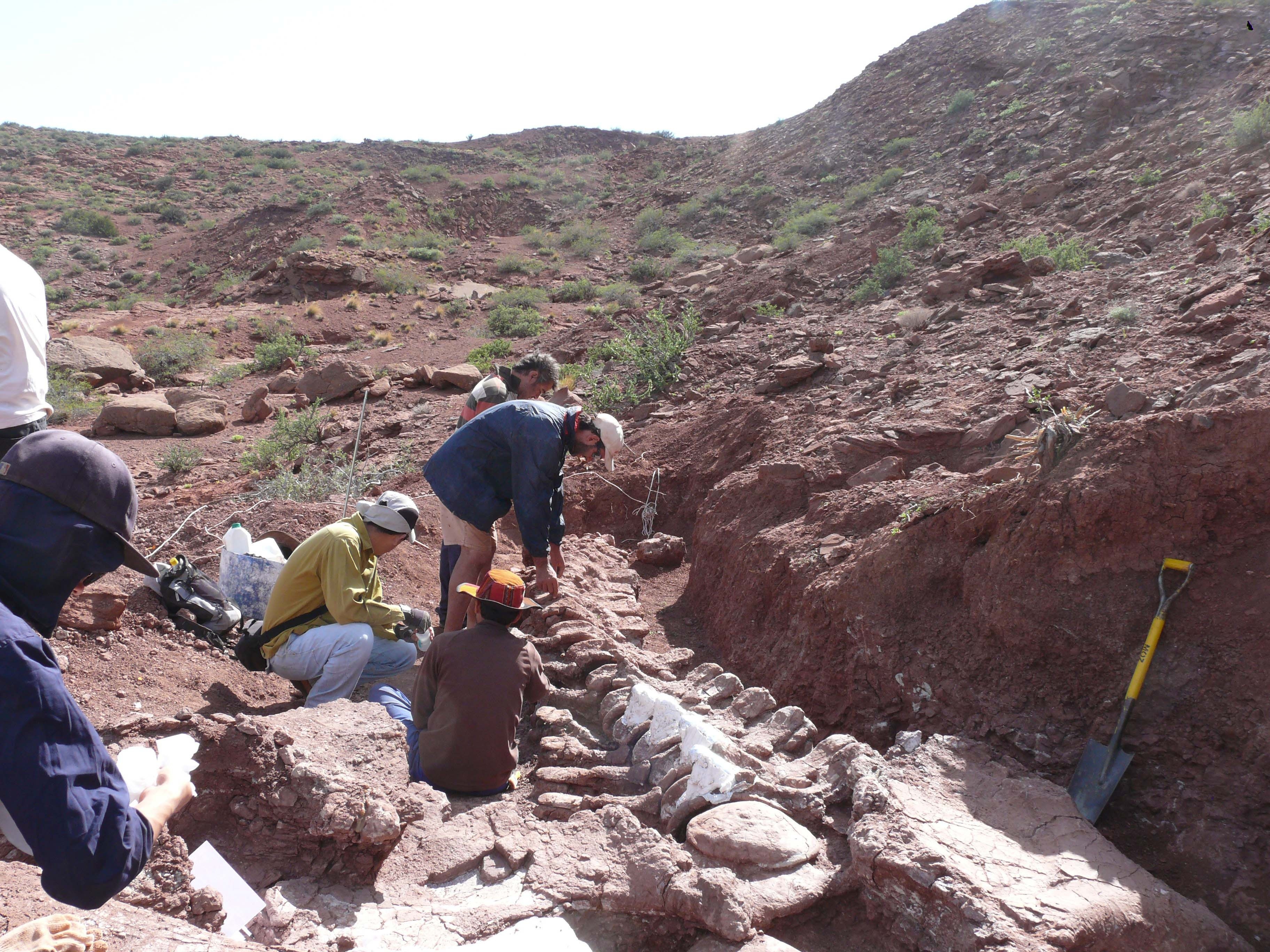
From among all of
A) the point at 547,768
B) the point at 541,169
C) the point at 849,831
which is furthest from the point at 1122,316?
the point at 541,169

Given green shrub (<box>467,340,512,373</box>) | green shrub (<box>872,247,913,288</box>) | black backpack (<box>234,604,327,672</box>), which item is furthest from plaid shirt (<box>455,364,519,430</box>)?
green shrub (<box>467,340,512,373</box>)

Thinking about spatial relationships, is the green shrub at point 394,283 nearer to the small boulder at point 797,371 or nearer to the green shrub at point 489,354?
the green shrub at point 489,354

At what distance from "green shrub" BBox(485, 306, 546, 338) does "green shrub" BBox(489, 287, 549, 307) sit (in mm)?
942

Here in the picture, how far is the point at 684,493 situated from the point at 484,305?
42.0 ft

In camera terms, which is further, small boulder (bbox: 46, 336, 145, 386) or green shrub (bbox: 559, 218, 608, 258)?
green shrub (bbox: 559, 218, 608, 258)

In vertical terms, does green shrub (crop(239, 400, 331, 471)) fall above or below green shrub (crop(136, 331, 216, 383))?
below

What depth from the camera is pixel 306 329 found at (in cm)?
1692

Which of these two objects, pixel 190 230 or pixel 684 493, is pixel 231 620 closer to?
pixel 684 493

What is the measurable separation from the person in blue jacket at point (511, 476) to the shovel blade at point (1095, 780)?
239 cm

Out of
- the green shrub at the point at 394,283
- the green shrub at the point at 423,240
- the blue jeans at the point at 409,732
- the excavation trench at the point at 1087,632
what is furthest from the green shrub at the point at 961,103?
the blue jeans at the point at 409,732

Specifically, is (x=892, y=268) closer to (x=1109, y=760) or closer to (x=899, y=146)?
(x=1109, y=760)

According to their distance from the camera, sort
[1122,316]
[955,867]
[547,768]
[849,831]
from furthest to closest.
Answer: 1. [1122,316]
2. [547,768]
3. [849,831]
4. [955,867]

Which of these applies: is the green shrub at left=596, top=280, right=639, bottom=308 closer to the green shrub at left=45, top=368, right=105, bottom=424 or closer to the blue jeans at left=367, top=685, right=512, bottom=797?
the green shrub at left=45, top=368, right=105, bottom=424

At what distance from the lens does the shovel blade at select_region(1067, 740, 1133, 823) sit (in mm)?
2949
